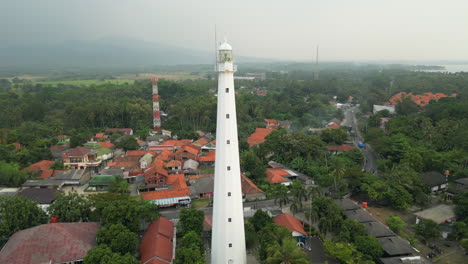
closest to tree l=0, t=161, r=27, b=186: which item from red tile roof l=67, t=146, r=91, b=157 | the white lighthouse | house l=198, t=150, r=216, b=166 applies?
red tile roof l=67, t=146, r=91, b=157

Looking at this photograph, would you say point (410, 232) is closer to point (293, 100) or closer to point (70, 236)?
point (70, 236)

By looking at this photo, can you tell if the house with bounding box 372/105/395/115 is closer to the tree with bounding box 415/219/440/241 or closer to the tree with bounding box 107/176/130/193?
the tree with bounding box 415/219/440/241

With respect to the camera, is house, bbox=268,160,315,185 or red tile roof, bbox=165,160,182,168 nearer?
house, bbox=268,160,315,185

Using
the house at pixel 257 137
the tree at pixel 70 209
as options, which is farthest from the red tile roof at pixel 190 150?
the tree at pixel 70 209

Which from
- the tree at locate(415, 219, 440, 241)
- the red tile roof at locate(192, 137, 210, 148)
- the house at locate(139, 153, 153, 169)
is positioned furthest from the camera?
the red tile roof at locate(192, 137, 210, 148)

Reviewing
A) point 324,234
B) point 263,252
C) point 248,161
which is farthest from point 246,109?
point 263,252

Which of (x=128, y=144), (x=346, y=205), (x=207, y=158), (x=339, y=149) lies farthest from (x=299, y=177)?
(x=128, y=144)
